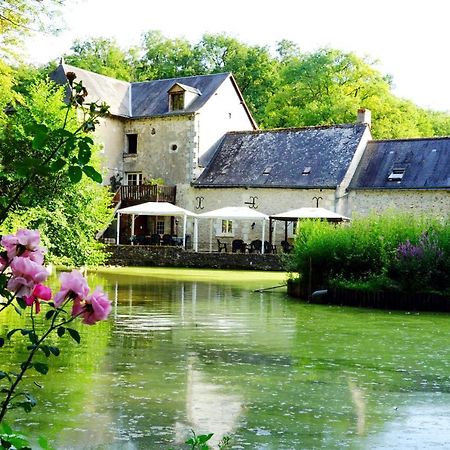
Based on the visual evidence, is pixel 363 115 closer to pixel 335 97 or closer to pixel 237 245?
pixel 335 97

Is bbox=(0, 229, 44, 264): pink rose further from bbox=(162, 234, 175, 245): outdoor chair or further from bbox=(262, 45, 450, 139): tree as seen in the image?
bbox=(262, 45, 450, 139): tree

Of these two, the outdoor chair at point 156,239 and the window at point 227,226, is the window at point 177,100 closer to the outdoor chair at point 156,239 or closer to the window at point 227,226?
the window at point 227,226

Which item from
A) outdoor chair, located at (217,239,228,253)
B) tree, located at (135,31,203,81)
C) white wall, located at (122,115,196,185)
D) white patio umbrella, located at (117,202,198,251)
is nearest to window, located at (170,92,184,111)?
white wall, located at (122,115,196,185)

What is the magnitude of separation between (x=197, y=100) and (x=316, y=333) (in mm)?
29282

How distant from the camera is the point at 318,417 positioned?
6312 millimetres

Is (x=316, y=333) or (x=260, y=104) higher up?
(x=260, y=104)

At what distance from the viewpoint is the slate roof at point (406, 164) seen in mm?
33562

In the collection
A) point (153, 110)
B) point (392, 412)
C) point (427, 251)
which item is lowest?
point (392, 412)

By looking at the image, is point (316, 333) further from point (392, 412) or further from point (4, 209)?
point (4, 209)

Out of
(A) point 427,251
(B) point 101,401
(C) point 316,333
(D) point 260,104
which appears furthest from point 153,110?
(B) point 101,401

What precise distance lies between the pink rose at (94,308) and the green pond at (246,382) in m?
2.67

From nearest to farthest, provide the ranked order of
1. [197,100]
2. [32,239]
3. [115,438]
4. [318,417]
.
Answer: [32,239] → [115,438] → [318,417] → [197,100]

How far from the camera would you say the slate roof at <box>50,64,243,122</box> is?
3950cm

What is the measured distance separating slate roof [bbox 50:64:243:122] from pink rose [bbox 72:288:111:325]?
36.2m
